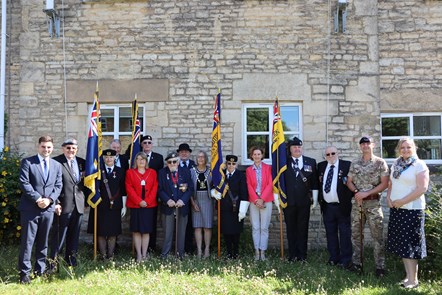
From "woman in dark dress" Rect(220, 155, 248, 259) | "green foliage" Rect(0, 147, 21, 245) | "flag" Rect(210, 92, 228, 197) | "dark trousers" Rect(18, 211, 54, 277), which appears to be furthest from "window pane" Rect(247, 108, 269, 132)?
"green foliage" Rect(0, 147, 21, 245)

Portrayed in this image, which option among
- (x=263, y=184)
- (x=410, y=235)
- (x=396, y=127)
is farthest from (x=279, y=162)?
(x=396, y=127)

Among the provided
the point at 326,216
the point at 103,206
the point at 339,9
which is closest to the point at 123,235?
the point at 103,206

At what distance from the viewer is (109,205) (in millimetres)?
6883

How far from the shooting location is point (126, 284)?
5.37m

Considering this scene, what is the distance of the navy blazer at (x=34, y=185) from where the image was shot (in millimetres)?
5645

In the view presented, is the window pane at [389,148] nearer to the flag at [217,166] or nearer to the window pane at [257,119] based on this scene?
the window pane at [257,119]

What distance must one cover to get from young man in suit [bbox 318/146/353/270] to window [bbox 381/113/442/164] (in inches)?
94.0

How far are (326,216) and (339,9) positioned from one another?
4.15 m

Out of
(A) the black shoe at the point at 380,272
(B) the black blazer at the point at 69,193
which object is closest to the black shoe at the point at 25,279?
→ (B) the black blazer at the point at 69,193

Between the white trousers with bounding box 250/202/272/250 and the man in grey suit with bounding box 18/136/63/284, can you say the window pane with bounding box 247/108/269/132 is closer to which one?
the white trousers with bounding box 250/202/272/250

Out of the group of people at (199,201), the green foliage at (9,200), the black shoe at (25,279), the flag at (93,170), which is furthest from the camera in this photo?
the green foliage at (9,200)

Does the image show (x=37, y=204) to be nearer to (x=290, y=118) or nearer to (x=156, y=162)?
(x=156, y=162)

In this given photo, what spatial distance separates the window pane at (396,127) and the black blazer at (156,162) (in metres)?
4.46

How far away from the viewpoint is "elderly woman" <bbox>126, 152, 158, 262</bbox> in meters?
6.84
